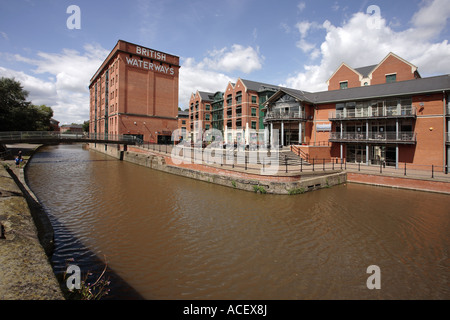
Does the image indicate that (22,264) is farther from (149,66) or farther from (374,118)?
(149,66)

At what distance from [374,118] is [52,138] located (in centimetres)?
3556

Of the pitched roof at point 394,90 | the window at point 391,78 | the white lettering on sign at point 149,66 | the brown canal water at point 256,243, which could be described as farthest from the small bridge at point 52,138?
the window at point 391,78

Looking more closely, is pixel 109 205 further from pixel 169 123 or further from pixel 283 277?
pixel 169 123

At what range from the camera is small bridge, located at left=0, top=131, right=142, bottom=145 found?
25891 mm

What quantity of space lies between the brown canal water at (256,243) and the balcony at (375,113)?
28.5ft

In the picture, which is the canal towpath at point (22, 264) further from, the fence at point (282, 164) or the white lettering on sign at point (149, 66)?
the white lettering on sign at point (149, 66)

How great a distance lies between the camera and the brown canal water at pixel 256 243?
539 centimetres

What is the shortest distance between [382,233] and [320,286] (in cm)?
459

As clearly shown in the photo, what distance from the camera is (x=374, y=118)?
20.6 m

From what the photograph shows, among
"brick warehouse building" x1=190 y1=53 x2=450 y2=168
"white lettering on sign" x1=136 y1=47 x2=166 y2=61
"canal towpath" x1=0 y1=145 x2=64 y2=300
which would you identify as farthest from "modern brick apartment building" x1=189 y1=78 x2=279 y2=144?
"canal towpath" x1=0 y1=145 x2=64 y2=300

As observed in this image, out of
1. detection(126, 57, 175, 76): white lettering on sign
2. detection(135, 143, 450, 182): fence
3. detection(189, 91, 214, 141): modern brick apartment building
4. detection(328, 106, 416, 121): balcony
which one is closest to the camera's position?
detection(135, 143, 450, 182): fence

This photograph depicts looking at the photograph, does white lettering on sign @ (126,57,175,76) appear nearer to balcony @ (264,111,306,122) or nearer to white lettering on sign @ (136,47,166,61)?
white lettering on sign @ (136,47,166,61)

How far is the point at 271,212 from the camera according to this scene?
10.8 meters

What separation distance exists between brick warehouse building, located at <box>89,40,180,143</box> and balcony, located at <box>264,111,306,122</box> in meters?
21.6
